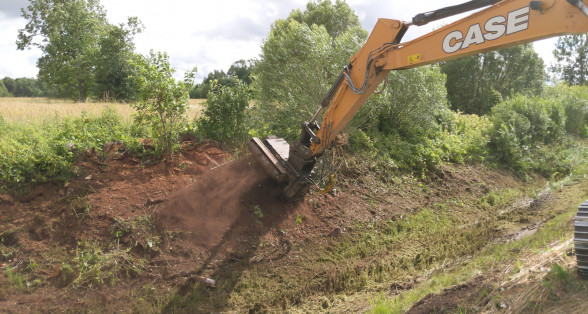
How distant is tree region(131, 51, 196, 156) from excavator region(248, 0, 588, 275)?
1.53 meters

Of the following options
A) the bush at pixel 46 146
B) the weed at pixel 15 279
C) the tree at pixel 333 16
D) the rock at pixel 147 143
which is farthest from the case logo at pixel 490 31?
the tree at pixel 333 16

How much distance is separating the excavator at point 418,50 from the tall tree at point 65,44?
21.6 m

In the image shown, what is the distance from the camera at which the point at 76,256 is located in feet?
17.9

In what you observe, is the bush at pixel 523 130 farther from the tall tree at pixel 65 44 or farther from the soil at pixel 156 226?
the tall tree at pixel 65 44

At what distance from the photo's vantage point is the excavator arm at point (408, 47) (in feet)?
12.6

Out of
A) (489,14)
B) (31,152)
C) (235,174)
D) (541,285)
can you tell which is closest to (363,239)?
(235,174)

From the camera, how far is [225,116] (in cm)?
845

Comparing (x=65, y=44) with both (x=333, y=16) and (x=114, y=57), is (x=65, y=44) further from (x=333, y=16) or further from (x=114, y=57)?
(x=333, y=16)

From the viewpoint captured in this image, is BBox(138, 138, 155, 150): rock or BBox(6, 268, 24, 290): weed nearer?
BBox(6, 268, 24, 290): weed

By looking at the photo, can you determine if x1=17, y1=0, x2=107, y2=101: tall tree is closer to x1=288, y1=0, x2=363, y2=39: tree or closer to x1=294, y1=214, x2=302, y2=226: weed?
x1=288, y1=0, x2=363, y2=39: tree

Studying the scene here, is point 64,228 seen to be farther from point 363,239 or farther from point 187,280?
point 363,239

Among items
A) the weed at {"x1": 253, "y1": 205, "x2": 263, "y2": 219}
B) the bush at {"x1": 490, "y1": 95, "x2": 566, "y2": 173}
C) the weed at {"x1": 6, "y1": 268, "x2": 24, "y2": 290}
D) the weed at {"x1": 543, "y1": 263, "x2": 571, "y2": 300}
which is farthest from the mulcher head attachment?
the bush at {"x1": 490, "y1": 95, "x2": 566, "y2": 173}

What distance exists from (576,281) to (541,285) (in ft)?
0.93

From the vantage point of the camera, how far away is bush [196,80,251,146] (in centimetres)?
842
